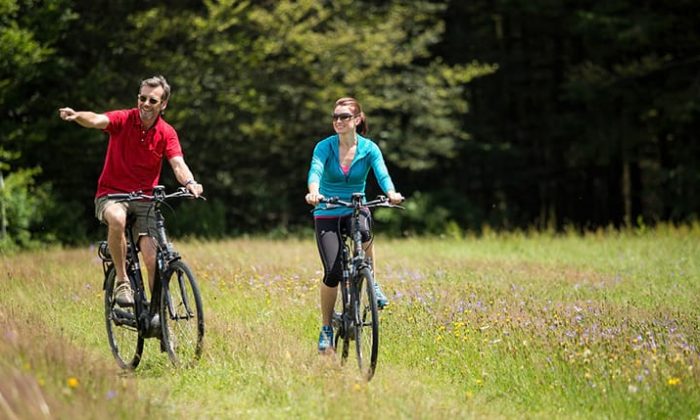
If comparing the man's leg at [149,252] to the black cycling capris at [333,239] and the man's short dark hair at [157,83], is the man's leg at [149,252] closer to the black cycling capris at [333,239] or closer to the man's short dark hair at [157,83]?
the man's short dark hair at [157,83]

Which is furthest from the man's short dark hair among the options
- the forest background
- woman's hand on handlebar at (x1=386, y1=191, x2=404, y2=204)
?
the forest background

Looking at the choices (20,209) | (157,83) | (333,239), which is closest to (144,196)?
(157,83)

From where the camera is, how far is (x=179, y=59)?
2227 centimetres

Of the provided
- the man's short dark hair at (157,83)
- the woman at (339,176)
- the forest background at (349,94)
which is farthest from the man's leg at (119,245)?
the forest background at (349,94)

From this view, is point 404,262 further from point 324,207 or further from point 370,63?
point 370,63

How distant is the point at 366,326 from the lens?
746 centimetres

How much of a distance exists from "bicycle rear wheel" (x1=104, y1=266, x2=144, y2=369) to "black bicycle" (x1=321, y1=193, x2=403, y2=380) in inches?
63.0

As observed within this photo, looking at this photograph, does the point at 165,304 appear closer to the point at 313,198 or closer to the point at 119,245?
the point at 119,245

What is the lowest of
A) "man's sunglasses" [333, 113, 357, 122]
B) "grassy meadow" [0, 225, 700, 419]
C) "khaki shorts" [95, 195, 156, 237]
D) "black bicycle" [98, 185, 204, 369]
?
"grassy meadow" [0, 225, 700, 419]

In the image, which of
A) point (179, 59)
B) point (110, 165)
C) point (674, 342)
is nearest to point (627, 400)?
point (674, 342)

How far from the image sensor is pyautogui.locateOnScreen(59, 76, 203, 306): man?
7.78 meters

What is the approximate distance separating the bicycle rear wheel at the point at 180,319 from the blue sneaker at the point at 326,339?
96 centimetres

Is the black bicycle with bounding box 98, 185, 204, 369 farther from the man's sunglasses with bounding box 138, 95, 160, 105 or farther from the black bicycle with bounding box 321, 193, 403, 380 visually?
the black bicycle with bounding box 321, 193, 403, 380

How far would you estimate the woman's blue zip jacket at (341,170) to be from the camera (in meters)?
7.67
